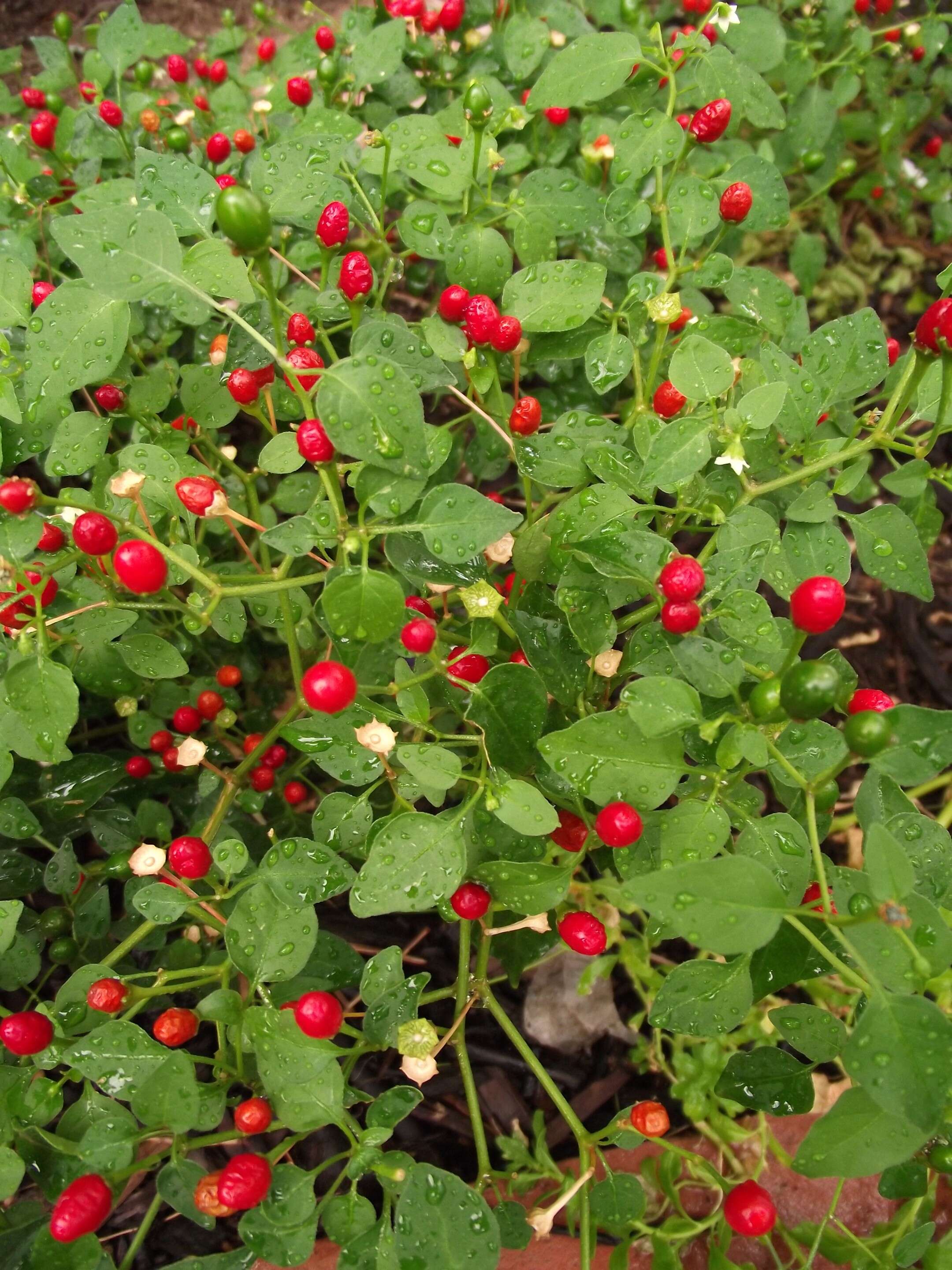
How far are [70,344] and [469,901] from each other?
108cm

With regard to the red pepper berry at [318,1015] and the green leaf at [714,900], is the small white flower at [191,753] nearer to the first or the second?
the red pepper berry at [318,1015]

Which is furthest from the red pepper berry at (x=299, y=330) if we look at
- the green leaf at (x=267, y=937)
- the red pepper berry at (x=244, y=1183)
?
the red pepper berry at (x=244, y=1183)

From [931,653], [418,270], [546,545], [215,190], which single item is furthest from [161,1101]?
[931,653]

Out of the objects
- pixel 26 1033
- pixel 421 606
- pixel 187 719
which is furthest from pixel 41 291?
pixel 26 1033

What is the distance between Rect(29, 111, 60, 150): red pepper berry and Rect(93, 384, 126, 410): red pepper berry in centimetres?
73

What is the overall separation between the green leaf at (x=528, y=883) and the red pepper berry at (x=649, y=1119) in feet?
1.11

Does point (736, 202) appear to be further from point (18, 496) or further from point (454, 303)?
point (18, 496)

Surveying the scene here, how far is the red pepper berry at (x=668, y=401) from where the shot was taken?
4.93 ft

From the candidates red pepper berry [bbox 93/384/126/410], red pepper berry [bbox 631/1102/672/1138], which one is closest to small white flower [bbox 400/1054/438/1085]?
red pepper berry [bbox 631/1102/672/1138]

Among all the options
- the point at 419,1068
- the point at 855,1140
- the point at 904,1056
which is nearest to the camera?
the point at 904,1056

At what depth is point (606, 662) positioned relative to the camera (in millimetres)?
1343

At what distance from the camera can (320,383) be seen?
112cm

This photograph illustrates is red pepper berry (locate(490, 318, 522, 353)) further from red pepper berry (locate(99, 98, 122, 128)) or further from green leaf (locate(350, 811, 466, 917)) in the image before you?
red pepper berry (locate(99, 98, 122, 128))

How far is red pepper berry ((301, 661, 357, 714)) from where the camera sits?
1080 millimetres
